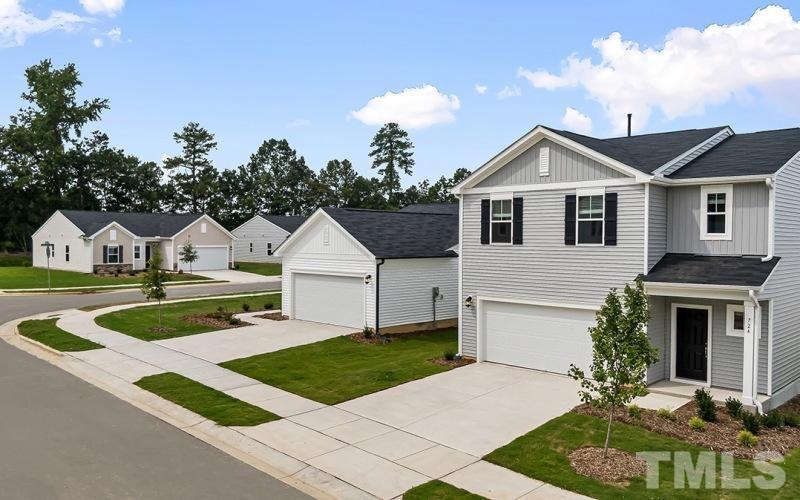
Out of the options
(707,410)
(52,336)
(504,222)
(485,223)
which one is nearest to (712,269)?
(707,410)

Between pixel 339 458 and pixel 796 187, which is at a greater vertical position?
pixel 796 187

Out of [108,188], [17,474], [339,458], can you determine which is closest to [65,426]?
[17,474]

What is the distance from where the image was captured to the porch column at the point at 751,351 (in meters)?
12.9

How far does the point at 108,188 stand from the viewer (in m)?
78.5

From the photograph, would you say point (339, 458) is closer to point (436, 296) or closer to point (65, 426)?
point (65, 426)

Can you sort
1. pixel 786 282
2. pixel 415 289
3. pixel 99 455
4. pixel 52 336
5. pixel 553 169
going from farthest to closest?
pixel 415 289
pixel 52 336
pixel 553 169
pixel 786 282
pixel 99 455

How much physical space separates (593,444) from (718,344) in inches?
227

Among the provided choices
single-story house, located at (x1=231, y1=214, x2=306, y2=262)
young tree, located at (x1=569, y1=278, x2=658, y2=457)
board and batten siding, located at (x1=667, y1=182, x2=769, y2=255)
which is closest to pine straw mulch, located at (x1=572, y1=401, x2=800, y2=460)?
young tree, located at (x1=569, y1=278, x2=658, y2=457)

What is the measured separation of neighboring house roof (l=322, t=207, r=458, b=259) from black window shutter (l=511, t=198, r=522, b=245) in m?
6.12

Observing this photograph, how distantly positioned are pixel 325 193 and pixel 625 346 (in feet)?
266

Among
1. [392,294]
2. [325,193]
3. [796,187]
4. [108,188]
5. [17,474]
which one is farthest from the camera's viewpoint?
[325,193]

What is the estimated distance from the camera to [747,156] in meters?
15.4

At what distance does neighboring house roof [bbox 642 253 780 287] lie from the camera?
43.1 ft

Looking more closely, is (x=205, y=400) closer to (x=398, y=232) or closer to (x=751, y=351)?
(x=751, y=351)
